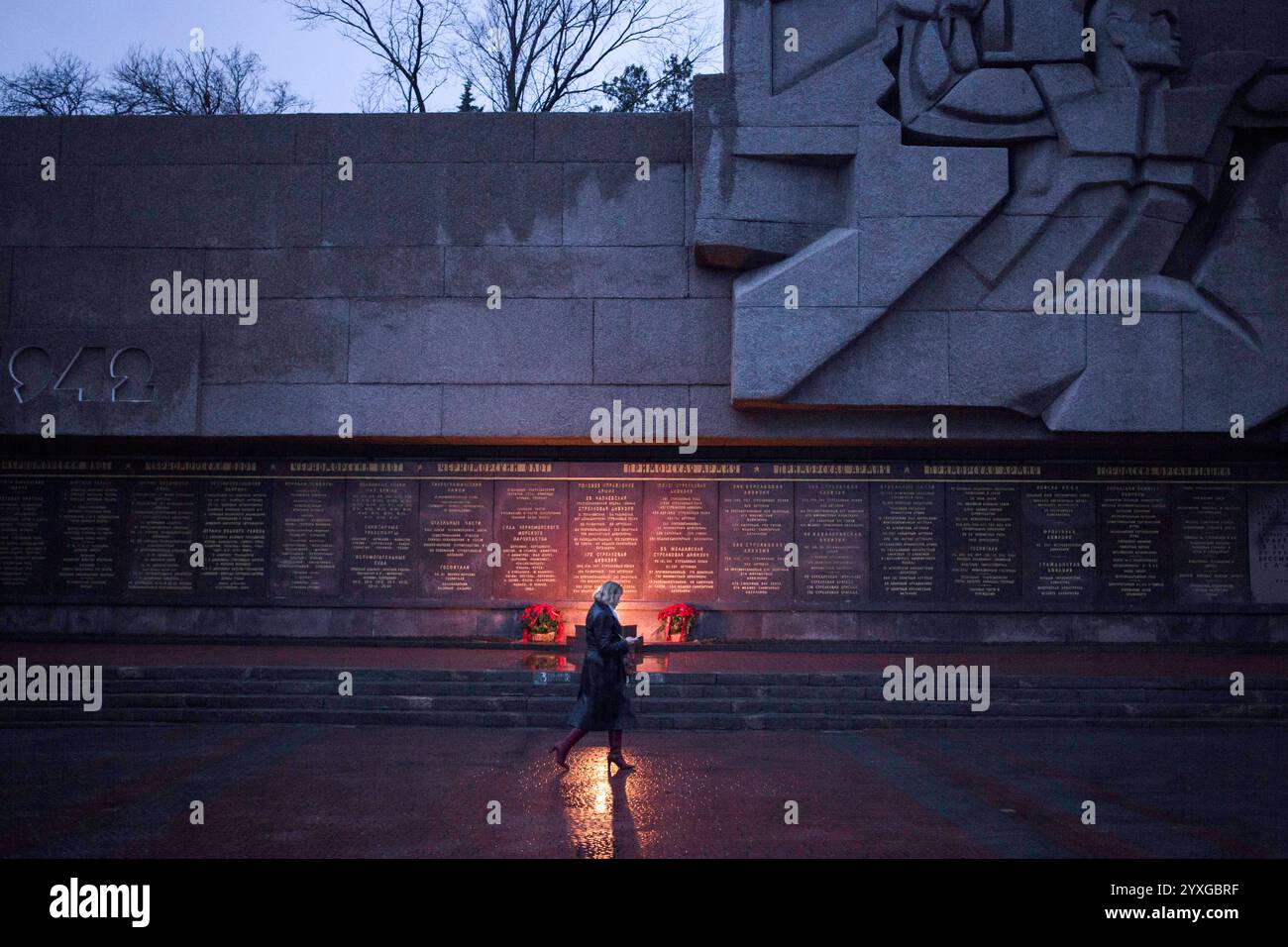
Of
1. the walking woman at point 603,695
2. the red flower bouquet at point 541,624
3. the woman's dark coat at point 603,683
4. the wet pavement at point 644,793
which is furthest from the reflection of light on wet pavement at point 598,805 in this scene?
the red flower bouquet at point 541,624

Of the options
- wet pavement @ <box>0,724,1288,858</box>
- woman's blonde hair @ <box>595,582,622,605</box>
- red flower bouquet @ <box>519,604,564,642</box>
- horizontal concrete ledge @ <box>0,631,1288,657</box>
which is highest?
woman's blonde hair @ <box>595,582,622,605</box>

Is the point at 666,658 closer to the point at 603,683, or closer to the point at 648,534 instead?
the point at 648,534

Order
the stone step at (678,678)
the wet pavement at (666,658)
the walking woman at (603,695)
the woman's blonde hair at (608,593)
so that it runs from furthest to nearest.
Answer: the wet pavement at (666,658), the stone step at (678,678), the woman's blonde hair at (608,593), the walking woman at (603,695)

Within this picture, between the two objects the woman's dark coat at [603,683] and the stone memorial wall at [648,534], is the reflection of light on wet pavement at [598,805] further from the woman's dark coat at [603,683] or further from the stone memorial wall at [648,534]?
the stone memorial wall at [648,534]

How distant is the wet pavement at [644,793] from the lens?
21.0 ft

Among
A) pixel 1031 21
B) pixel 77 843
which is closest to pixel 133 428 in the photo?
pixel 77 843

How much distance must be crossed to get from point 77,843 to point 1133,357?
13.6 metres

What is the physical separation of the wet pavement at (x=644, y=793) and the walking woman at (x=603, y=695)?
0.88 feet

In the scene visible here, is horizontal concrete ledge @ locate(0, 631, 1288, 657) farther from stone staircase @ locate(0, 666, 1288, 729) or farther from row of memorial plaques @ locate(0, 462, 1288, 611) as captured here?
stone staircase @ locate(0, 666, 1288, 729)

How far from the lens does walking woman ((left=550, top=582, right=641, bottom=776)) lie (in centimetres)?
878

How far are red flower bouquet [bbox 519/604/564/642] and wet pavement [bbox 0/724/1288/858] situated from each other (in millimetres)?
4072

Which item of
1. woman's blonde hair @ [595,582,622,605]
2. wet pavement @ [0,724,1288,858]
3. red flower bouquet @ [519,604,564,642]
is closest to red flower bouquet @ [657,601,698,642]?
red flower bouquet @ [519,604,564,642]

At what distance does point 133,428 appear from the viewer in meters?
15.0
